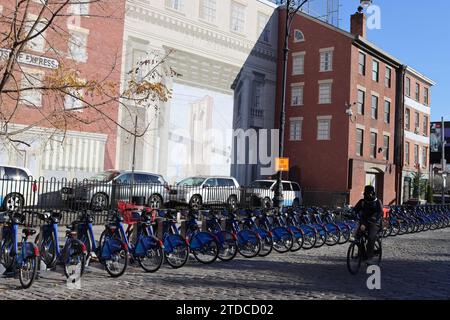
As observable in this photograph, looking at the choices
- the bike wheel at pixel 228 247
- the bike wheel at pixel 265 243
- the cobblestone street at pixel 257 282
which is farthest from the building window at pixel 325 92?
the bike wheel at pixel 228 247

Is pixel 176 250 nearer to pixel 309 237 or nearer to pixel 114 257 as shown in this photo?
pixel 114 257

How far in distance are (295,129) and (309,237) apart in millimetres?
23226

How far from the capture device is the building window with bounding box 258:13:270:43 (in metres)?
34.3

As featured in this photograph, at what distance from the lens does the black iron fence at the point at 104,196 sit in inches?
676

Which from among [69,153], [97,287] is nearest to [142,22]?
[69,153]

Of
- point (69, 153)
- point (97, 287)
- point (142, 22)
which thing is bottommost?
point (97, 287)

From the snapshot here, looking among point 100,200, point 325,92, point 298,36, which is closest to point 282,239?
point 100,200

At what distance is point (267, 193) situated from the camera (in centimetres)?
2767

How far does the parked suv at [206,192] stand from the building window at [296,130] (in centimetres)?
1090

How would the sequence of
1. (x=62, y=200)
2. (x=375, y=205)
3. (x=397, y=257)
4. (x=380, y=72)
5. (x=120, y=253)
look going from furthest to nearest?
(x=380, y=72)
(x=62, y=200)
(x=397, y=257)
(x=375, y=205)
(x=120, y=253)

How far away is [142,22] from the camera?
1045 inches

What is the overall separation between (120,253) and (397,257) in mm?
7209
